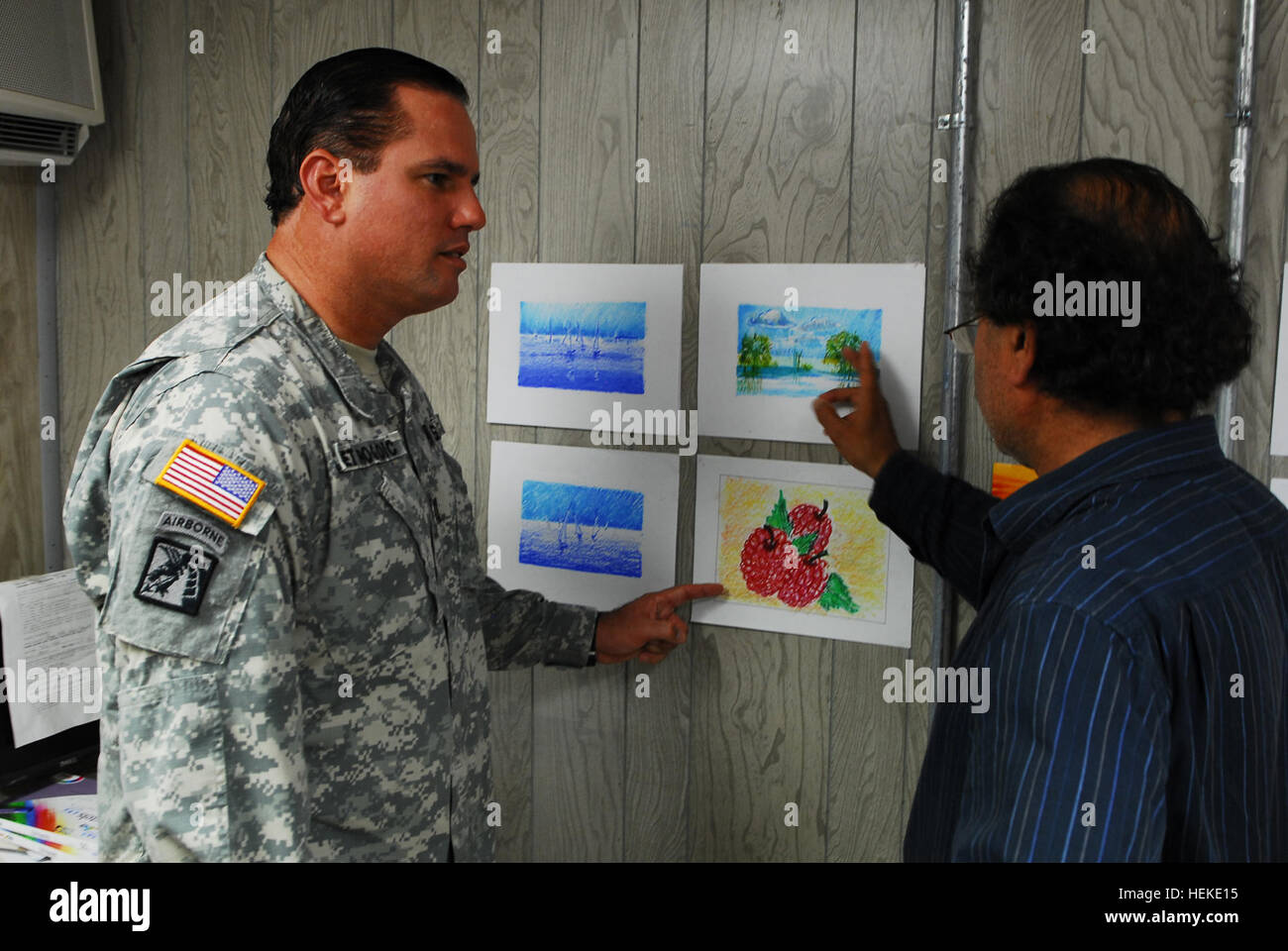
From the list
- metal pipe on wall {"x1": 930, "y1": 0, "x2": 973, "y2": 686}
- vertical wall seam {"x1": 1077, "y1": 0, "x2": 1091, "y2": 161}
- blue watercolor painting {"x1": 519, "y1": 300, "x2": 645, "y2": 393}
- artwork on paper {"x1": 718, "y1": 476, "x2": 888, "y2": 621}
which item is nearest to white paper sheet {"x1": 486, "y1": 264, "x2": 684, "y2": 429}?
blue watercolor painting {"x1": 519, "y1": 300, "x2": 645, "y2": 393}

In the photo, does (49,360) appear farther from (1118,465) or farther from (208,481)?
(1118,465)

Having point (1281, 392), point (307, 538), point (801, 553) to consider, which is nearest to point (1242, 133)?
point (1281, 392)

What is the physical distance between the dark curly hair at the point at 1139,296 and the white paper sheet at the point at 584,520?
0.81 metres

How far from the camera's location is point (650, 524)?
1.82 meters

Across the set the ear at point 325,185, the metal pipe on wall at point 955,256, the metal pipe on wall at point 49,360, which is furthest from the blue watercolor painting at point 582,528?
the metal pipe on wall at point 49,360

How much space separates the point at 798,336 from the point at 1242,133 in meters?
0.70

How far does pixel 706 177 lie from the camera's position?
1735 mm

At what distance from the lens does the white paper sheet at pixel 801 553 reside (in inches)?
66.2

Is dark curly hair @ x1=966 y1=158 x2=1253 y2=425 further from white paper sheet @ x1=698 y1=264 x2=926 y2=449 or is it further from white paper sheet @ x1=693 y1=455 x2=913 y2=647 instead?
white paper sheet @ x1=693 y1=455 x2=913 y2=647

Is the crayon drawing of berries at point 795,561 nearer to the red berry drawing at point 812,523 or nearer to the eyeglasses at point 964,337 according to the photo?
the red berry drawing at point 812,523

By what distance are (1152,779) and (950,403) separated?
31.3 inches

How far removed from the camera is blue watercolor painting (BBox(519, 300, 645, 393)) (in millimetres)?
1804

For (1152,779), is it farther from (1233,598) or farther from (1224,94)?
(1224,94)

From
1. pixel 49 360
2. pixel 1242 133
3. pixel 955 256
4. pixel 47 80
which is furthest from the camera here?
pixel 49 360
